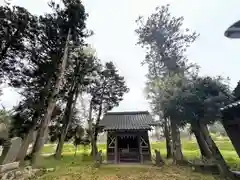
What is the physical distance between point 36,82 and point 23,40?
11.4 feet

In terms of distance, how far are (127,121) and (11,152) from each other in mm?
11001

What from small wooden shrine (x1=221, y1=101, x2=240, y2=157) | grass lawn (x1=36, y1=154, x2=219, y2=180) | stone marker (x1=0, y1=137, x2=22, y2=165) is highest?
small wooden shrine (x1=221, y1=101, x2=240, y2=157)

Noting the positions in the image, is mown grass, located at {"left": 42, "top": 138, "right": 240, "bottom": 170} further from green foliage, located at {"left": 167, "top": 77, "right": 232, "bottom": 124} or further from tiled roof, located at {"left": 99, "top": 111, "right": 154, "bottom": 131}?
tiled roof, located at {"left": 99, "top": 111, "right": 154, "bottom": 131}

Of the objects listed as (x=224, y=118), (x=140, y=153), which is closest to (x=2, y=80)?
(x=140, y=153)

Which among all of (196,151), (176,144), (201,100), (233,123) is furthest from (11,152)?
(196,151)

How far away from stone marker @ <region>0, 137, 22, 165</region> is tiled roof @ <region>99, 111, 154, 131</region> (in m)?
7.63

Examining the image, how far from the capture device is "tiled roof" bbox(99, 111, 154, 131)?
38.8ft

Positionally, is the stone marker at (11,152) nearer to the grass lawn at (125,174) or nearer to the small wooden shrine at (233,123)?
the grass lawn at (125,174)

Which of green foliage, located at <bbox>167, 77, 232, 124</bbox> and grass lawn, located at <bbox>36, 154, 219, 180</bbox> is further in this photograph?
green foliage, located at <bbox>167, 77, 232, 124</bbox>

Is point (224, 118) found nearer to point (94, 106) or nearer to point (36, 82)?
point (36, 82)

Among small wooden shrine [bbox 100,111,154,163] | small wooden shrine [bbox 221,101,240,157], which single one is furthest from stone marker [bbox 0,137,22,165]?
small wooden shrine [bbox 221,101,240,157]

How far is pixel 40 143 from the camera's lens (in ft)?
27.0

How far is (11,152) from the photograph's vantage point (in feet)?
37.5

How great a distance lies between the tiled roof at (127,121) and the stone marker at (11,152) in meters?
7.63
